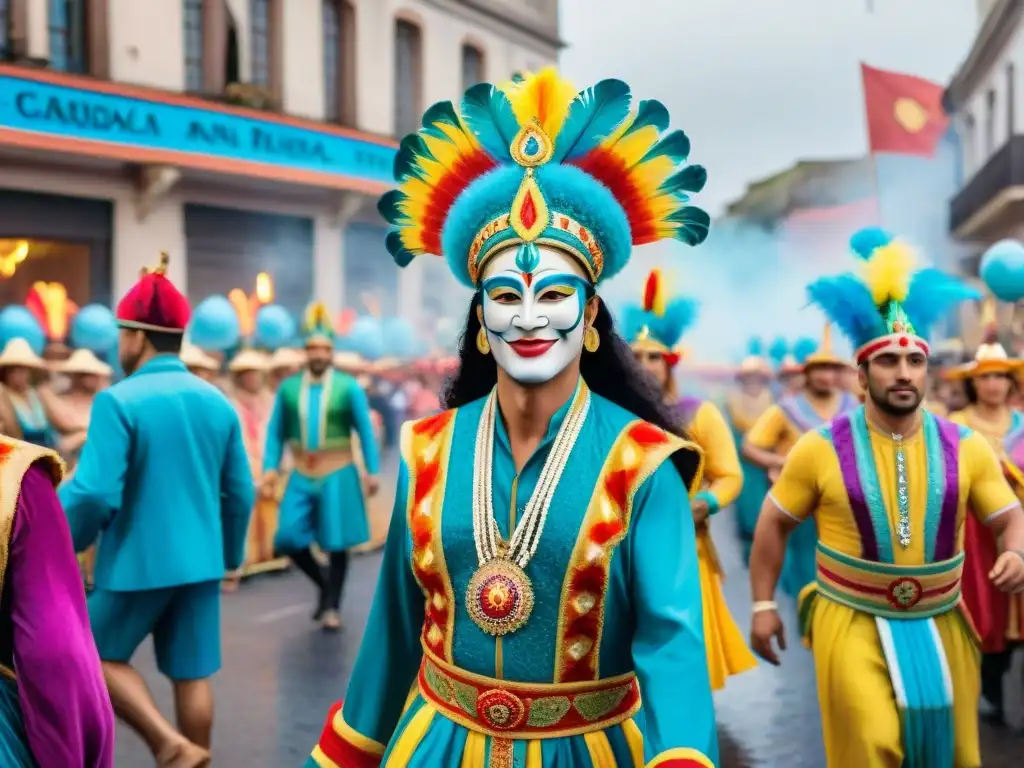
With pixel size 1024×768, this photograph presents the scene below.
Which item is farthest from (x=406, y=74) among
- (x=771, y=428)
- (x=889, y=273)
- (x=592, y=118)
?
(x=592, y=118)

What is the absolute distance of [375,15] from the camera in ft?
62.6

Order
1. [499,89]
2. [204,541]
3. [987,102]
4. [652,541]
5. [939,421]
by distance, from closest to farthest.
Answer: [652,541], [499,89], [939,421], [204,541], [987,102]

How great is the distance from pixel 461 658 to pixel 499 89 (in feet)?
4.10

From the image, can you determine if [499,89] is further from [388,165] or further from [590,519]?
[388,165]

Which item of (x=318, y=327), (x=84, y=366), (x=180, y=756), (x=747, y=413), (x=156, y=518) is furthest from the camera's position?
(x=747, y=413)

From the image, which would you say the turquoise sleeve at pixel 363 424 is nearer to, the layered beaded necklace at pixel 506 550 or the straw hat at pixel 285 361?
the straw hat at pixel 285 361

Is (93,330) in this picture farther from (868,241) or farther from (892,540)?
(892,540)

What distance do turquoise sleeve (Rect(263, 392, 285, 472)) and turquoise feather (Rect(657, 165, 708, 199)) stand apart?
20.8ft

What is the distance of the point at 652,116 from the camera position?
9.29ft

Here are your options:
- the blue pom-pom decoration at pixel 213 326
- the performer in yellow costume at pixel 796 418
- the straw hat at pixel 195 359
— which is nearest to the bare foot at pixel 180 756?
the performer in yellow costume at pixel 796 418

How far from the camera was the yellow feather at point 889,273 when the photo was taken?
4703mm

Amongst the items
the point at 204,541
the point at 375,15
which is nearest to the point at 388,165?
the point at 375,15

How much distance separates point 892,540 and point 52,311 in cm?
967

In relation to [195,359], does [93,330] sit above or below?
above
